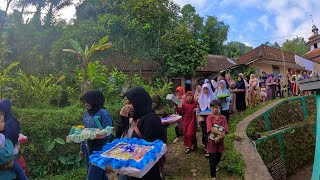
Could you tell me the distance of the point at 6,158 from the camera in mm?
2717

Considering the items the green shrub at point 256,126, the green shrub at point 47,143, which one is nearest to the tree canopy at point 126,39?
the green shrub at point 256,126

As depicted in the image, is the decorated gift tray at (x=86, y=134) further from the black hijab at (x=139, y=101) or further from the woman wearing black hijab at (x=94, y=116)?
the black hijab at (x=139, y=101)

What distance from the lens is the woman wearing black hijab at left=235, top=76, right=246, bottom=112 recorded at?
962 centimetres

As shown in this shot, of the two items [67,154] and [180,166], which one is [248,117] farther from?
[67,154]

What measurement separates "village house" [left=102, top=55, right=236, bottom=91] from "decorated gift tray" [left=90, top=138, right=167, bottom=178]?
10.5m

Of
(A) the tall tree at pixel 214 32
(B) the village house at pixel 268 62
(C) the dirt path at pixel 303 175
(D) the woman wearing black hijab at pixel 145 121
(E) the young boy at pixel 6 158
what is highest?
(A) the tall tree at pixel 214 32

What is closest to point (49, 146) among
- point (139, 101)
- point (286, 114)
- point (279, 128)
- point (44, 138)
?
point (44, 138)

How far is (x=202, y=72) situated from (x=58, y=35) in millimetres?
10458

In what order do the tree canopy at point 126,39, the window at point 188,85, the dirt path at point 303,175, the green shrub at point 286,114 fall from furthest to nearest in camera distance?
the window at point 188,85
the tree canopy at point 126,39
the green shrub at point 286,114
the dirt path at point 303,175

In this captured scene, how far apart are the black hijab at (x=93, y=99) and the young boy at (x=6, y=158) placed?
111cm

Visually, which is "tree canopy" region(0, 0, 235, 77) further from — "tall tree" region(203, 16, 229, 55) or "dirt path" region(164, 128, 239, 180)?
"tall tree" region(203, 16, 229, 55)

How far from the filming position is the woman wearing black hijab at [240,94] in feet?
31.6

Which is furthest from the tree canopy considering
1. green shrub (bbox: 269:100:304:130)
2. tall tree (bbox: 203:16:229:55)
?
tall tree (bbox: 203:16:229:55)

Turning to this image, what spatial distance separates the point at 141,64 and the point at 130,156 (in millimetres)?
12443
